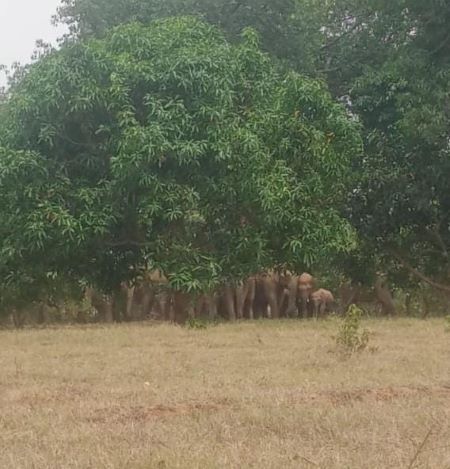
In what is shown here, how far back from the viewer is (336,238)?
1357 cm

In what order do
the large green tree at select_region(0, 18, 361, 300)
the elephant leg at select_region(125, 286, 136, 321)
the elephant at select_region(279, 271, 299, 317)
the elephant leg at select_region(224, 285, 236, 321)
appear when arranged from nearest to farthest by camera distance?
the large green tree at select_region(0, 18, 361, 300), the elephant leg at select_region(224, 285, 236, 321), the elephant leg at select_region(125, 286, 136, 321), the elephant at select_region(279, 271, 299, 317)

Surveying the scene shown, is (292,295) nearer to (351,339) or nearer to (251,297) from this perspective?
(251,297)

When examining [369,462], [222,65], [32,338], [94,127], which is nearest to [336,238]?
[222,65]

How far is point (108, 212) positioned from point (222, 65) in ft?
8.73

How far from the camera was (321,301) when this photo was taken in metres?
21.2

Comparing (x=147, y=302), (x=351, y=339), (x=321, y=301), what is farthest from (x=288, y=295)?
(x=351, y=339)

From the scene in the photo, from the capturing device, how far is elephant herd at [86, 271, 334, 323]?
17859 millimetres

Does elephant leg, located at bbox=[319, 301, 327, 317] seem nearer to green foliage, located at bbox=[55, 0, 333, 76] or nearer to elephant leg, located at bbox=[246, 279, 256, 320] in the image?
elephant leg, located at bbox=[246, 279, 256, 320]

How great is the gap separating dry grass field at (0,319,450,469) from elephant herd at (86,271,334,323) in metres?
7.27

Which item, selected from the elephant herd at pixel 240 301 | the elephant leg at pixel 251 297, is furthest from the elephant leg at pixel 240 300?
the elephant leg at pixel 251 297

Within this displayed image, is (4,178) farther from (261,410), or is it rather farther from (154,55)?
(261,410)

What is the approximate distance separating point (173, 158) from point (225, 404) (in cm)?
662

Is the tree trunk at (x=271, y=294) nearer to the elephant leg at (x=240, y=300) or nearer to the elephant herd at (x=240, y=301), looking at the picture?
the elephant herd at (x=240, y=301)

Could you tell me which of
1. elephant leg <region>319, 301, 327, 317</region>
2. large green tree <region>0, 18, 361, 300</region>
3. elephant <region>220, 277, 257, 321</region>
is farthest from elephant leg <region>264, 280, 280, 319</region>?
large green tree <region>0, 18, 361, 300</region>
